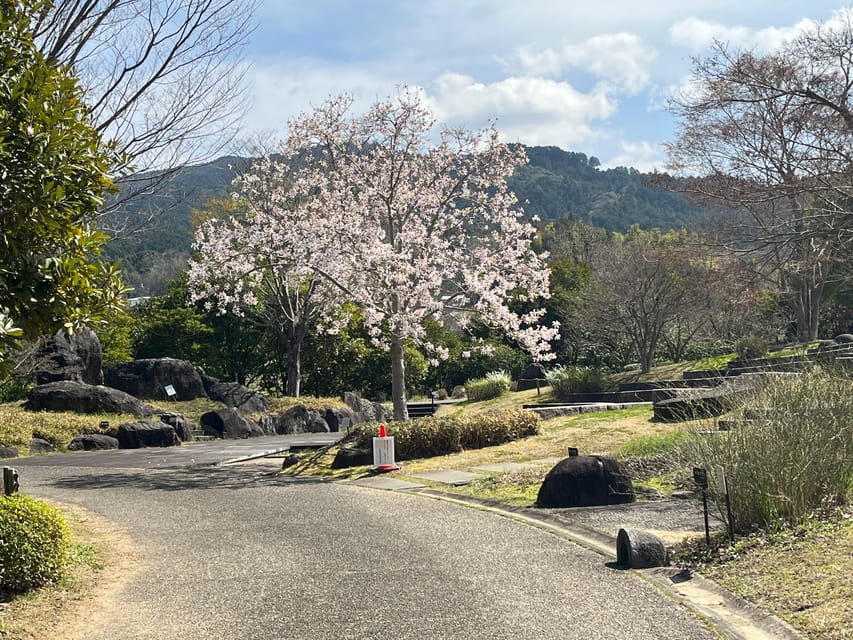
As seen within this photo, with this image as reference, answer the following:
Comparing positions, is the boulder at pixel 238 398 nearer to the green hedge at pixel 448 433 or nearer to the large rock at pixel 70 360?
the large rock at pixel 70 360

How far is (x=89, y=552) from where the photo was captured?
877 cm

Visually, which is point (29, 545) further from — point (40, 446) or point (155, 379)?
point (155, 379)

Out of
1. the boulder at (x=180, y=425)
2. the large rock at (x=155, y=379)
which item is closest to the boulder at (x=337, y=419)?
the large rock at (x=155, y=379)

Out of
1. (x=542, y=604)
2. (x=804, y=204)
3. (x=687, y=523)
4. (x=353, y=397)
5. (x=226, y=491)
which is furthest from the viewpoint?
(x=353, y=397)

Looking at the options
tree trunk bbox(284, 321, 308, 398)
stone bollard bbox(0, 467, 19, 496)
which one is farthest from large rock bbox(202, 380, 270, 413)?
stone bollard bbox(0, 467, 19, 496)

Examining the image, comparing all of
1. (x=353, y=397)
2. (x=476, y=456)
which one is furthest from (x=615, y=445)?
(x=353, y=397)

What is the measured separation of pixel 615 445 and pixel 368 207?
8.26 m

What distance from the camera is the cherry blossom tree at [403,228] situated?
62.2 feet

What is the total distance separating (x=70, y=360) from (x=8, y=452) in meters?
8.11

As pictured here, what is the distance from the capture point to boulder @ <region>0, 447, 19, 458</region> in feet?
Result: 66.6

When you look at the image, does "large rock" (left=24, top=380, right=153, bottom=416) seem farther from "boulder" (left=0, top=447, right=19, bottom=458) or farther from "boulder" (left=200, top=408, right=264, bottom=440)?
"boulder" (left=0, top=447, right=19, bottom=458)

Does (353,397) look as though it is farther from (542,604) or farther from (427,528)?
(542,604)

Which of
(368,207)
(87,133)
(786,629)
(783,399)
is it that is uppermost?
(368,207)

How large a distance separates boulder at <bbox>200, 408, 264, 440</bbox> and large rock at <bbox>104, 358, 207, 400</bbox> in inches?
154
